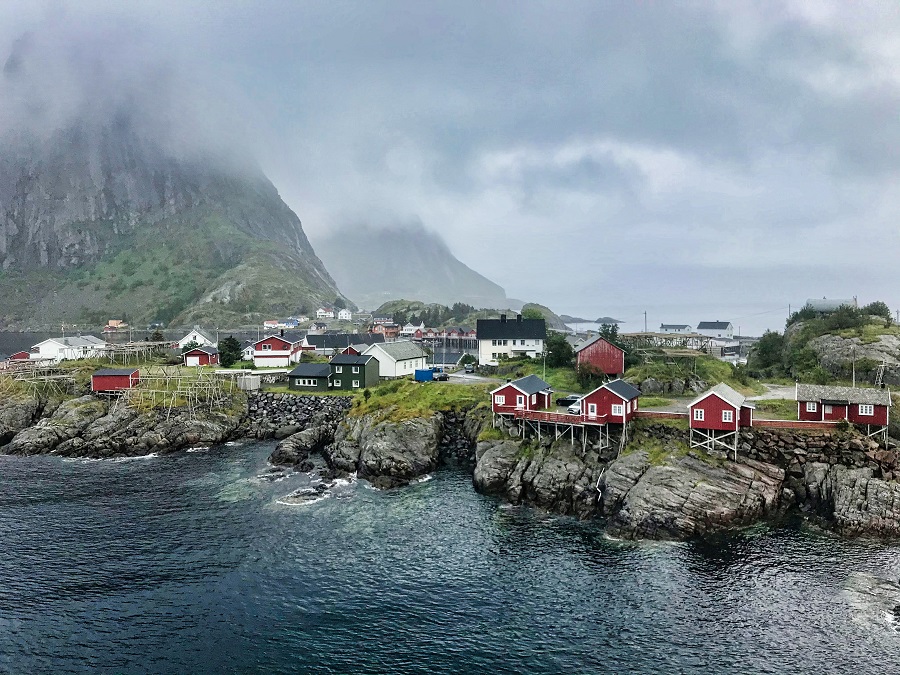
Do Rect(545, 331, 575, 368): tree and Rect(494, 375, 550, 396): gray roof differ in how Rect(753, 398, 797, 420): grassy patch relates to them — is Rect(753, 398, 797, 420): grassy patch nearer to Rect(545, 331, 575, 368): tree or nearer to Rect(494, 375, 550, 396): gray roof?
Rect(494, 375, 550, 396): gray roof

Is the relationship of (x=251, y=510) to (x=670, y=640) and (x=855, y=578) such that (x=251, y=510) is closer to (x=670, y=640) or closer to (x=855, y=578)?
(x=670, y=640)

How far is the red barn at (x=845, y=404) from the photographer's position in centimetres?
4347

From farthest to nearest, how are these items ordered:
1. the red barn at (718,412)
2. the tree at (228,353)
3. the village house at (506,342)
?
the tree at (228,353) → the village house at (506,342) → the red barn at (718,412)

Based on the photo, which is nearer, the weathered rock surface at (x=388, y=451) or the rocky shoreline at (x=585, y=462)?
the rocky shoreline at (x=585, y=462)

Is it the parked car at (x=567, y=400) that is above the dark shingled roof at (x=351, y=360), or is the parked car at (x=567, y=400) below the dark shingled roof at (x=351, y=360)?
below

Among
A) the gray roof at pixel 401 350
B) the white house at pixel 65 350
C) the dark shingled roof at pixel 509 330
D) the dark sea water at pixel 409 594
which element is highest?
the dark shingled roof at pixel 509 330

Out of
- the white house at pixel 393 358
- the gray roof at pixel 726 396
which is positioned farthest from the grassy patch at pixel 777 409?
the white house at pixel 393 358

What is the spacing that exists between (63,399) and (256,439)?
3125 cm

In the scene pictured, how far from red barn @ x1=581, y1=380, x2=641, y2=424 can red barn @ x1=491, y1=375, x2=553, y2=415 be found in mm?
6208

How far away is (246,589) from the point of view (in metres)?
32.1

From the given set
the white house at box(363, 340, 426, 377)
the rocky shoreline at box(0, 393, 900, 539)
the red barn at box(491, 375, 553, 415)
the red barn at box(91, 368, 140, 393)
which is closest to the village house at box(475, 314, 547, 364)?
the white house at box(363, 340, 426, 377)

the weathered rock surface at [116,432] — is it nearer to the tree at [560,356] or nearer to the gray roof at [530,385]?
the gray roof at [530,385]

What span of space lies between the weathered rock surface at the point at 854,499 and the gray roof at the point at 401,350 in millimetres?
57745

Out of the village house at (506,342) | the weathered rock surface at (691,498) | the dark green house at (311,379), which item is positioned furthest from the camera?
the village house at (506,342)
